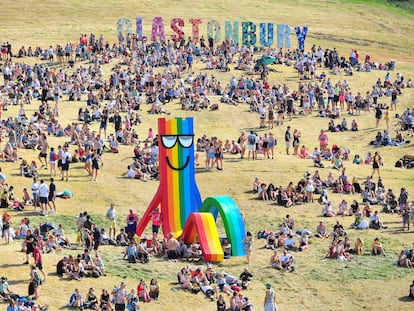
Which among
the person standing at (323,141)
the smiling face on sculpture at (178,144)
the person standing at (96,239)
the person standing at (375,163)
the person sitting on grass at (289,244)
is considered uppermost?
the smiling face on sculpture at (178,144)

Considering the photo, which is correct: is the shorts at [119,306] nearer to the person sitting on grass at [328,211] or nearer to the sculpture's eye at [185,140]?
the sculpture's eye at [185,140]

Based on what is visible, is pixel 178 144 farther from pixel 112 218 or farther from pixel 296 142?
pixel 296 142

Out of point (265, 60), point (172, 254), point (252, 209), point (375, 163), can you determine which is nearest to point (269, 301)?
point (172, 254)

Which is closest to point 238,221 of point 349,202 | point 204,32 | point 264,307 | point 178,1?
point 264,307

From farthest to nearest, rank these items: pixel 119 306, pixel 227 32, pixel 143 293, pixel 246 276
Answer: pixel 227 32 → pixel 246 276 → pixel 143 293 → pixel 119 306

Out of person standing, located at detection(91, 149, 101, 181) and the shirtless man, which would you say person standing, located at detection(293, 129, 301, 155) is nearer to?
person standing, located at detection(91, 149, 101, 181)

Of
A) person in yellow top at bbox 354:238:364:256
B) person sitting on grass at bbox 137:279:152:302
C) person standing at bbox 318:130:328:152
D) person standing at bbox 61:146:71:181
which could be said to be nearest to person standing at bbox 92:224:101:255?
person sitting on grass at bbox 137:279:152:302

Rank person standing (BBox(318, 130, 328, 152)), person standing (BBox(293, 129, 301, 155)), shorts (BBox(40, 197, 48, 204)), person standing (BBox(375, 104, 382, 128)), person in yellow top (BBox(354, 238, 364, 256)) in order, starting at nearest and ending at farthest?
person in yellow top (BBox(354, 238, 364, 256)) < shorts (BBox(40, 197, 48, 204)) < person standing (BBox(293, 129, 301, 155)) < person standing (BBox(318, 130, 328, 152)) < person standing (BBox(375, 104, 382, 128))

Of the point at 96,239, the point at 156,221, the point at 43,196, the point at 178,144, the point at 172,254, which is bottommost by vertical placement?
the point at 172,254

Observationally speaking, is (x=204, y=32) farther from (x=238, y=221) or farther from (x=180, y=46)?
(x=238, y=221)

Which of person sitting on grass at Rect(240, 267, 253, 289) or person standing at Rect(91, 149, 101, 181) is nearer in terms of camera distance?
person sitting on grass at Rect(240, 267, 253, 289)

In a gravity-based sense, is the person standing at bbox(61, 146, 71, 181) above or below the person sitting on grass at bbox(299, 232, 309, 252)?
above

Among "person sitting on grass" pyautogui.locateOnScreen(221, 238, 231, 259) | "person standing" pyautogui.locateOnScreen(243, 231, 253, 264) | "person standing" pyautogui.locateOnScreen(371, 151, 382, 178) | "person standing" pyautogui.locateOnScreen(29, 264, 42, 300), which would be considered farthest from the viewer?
"person standing" pyautogui.locateOnScreen(371, 151, 382, 178)

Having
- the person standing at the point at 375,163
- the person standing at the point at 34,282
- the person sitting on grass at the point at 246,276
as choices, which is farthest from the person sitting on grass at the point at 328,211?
the person standing at the point at 34,282
